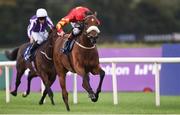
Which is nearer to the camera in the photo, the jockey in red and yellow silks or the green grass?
the green grass

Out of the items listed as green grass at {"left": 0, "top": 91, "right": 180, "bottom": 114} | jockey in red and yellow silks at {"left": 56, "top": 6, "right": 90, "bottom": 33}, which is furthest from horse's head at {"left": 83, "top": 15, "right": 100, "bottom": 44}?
green grass at {"left": 0, "top": 91, "right": 180, "bottom": 114}

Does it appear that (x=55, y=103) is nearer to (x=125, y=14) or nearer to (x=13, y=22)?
(x=13, y=22)

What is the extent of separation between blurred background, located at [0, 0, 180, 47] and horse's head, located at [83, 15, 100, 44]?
3178 cm

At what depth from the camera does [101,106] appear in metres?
16.4

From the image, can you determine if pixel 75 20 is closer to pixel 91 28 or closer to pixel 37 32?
pixel 91 28

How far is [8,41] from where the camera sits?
47.8 metres

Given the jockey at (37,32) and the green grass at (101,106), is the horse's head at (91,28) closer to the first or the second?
the green grass at (101,106)

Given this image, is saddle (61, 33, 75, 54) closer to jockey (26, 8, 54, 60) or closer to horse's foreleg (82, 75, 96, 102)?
horse's foreleg (82, 75, 96, 102)

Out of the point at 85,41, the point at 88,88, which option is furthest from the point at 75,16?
the point at 88,88

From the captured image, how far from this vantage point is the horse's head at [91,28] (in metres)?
14.5

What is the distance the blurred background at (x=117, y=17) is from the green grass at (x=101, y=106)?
27507 millimetres

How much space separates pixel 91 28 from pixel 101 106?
8.09 feet

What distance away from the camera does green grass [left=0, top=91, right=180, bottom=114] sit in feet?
49.0

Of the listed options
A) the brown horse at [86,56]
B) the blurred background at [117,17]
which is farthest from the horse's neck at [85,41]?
the blurred background at [117,17]
